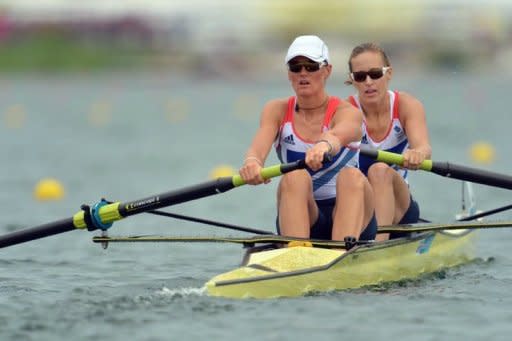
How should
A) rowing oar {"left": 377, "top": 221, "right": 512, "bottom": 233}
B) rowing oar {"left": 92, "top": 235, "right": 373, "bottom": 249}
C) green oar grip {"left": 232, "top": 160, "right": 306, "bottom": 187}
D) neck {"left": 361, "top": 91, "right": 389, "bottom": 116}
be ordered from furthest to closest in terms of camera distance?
neck {"left": 361, "top": 91, "right": 389, "bottom": 116}
rowing oar {"left": 377, "top": 221, "right": 512, "bottom": 233}
rowing oar {"left": 92, "top": 235, "right": 373, "bottom": 249}
green oar grip {"left": 232, "top": 160, "right": 306, "bottom": 187}

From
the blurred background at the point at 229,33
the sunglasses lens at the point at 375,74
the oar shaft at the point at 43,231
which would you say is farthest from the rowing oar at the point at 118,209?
the blurred background at the point at 229,33

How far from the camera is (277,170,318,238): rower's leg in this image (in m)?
7.98

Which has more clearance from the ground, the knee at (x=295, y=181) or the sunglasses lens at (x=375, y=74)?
the sunglasses lens at (x=375, y=74)

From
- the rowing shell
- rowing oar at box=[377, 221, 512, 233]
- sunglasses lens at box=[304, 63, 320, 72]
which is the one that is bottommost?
the rowing shell

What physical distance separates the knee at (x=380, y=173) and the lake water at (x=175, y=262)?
2.56 ft

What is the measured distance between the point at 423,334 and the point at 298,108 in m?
2.08

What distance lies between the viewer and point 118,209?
27.2ft

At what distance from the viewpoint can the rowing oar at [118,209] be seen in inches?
315

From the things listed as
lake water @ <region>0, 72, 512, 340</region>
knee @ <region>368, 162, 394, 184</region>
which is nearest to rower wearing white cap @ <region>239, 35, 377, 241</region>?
knee @ <region>368, 162, 394, 184</region>

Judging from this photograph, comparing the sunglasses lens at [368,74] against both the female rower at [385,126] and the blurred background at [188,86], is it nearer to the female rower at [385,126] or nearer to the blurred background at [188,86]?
the female rower at [385,126]

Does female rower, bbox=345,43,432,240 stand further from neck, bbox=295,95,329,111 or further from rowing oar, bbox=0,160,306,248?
rowing oar, bbox=0,160,306,248

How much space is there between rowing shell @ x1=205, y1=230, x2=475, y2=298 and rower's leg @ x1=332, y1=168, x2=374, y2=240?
0.18 meters

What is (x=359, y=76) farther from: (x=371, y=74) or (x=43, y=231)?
(x=43, y=231)

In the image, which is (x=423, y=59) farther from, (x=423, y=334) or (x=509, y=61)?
(x=423, y=334)
